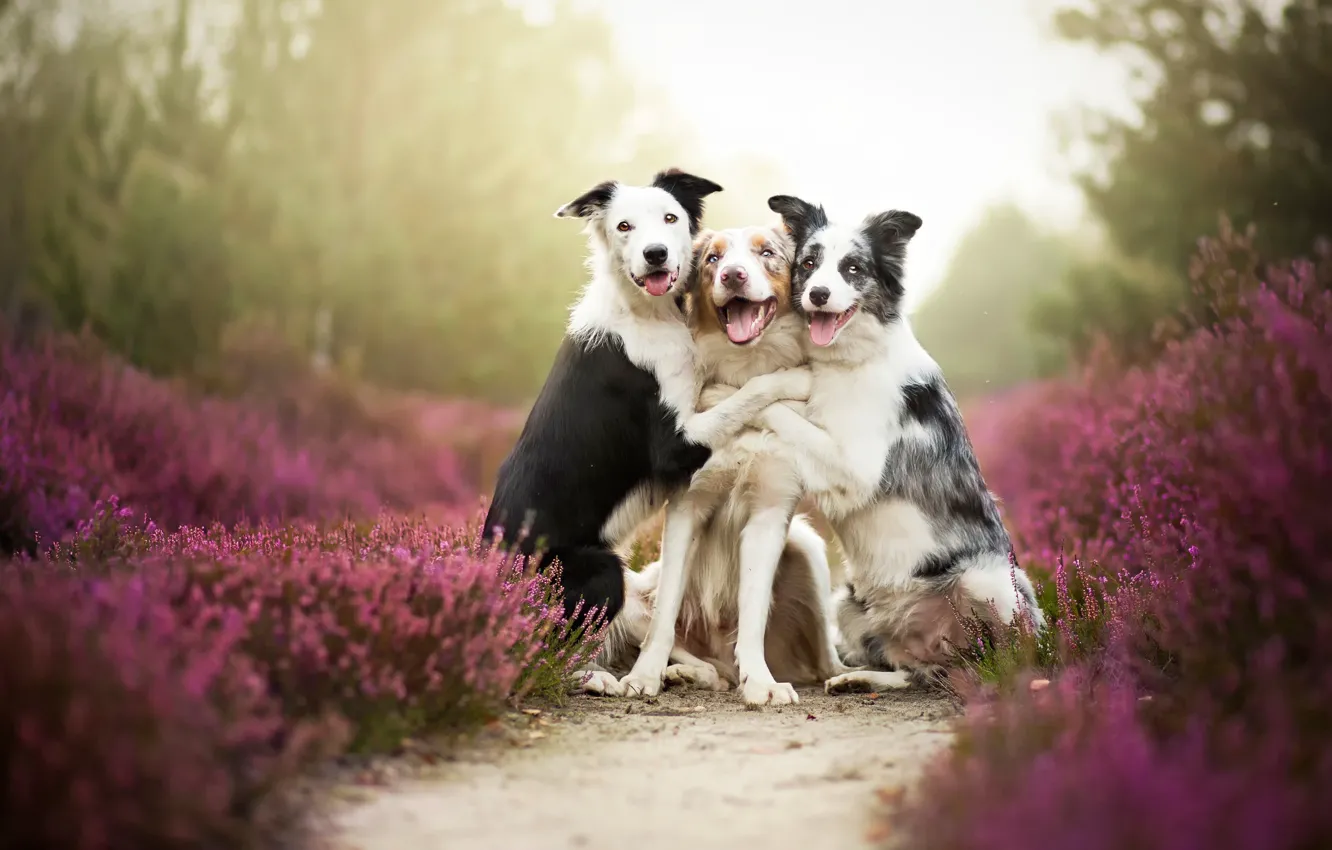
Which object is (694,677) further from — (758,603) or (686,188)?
(686,188)

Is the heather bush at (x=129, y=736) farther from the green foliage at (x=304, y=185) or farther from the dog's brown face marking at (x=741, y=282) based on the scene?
the green foliage at (x=304, y=185)

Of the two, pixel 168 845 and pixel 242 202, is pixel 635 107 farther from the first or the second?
pixel 168 845

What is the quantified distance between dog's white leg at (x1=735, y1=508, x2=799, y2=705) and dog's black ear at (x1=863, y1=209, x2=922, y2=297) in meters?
1.29

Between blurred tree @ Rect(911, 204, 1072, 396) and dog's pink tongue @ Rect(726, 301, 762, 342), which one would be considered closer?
dog's pink tongue @ Rect(726, 301, 762, 342)

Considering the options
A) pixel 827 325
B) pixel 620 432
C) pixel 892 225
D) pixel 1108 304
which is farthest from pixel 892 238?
pixel 1108 304

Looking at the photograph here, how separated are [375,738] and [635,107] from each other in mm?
24087

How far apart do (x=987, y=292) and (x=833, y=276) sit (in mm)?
33558

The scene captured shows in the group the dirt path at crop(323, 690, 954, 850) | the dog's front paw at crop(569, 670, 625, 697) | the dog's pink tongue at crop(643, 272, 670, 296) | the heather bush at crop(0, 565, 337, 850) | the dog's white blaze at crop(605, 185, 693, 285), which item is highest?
the dog's white blaze at crop(605, 185, 693, 285)

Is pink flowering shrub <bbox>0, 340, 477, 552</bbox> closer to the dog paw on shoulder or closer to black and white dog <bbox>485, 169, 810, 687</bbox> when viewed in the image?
black and white dog <bbox>485, 169, 810, 687</bbox>

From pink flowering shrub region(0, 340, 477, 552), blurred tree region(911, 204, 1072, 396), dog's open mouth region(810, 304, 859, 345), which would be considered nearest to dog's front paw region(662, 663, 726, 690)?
dog's open mouth region(810, 304, 859, 345)

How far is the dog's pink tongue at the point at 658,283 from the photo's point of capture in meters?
4.99

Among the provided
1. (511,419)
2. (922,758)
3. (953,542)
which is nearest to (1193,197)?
(511,419)

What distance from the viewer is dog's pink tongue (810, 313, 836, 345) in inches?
192

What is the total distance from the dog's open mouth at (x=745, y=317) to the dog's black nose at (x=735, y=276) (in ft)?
0.38
